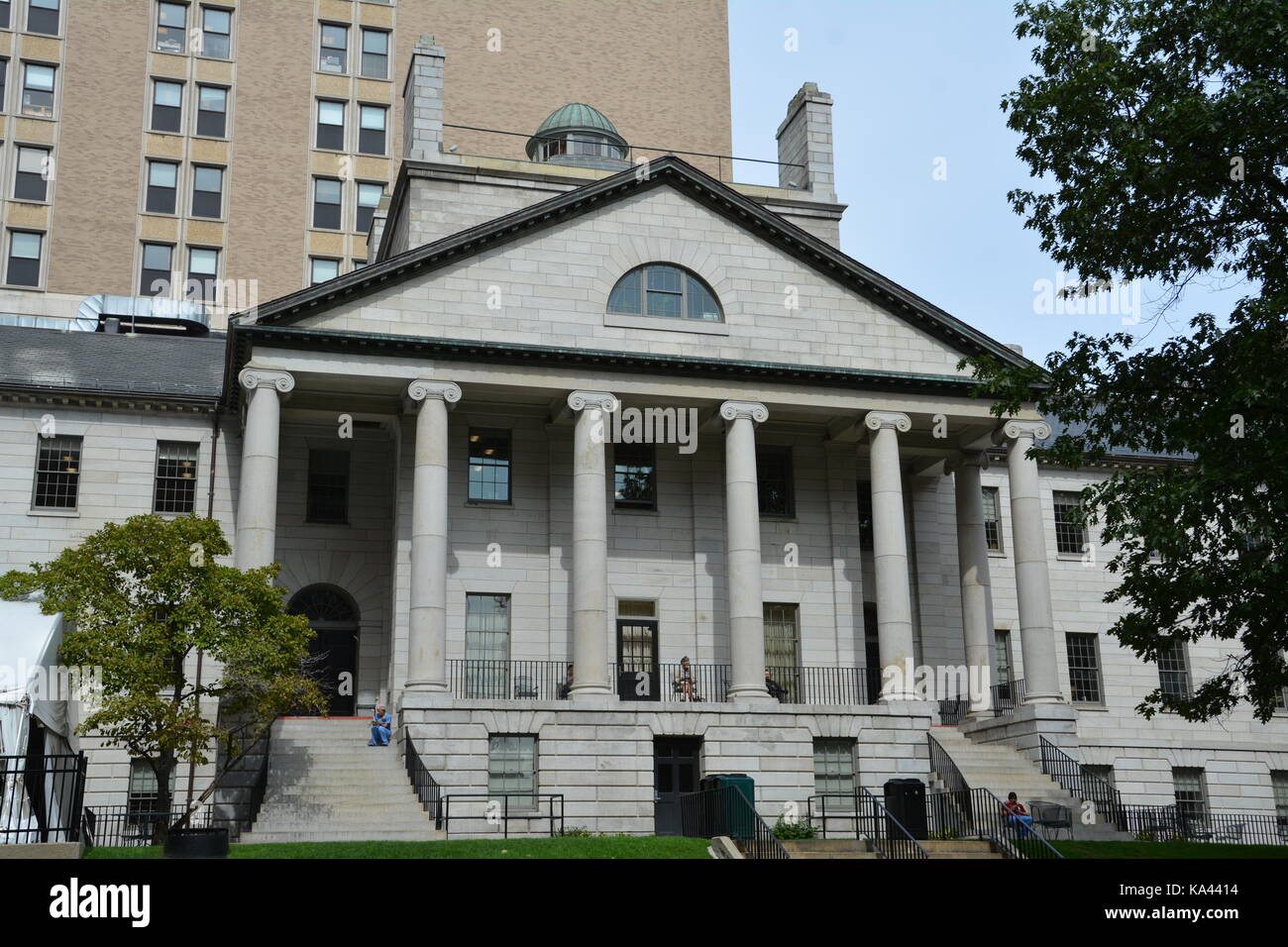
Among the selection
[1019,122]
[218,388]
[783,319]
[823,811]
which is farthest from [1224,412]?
[218,388]

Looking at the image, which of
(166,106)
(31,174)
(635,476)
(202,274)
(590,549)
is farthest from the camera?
(166,106)

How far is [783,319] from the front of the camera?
121 feet

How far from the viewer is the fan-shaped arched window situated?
36.3 m

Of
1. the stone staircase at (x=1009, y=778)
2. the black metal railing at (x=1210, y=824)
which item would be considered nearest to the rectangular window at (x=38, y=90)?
the stone staircase at (x=1009, y=778)

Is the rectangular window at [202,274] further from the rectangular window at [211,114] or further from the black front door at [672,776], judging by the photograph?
the black front door at [672,776]

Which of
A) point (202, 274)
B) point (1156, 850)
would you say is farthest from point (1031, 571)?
point (202, 274)

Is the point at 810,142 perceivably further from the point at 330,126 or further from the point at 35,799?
the point at 35,799

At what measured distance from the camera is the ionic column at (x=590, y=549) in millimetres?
32875

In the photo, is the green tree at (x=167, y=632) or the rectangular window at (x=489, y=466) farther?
the rectangular window at (x=489, y=466)

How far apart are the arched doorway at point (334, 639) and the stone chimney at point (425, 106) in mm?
13053

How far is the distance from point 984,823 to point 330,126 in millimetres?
46595

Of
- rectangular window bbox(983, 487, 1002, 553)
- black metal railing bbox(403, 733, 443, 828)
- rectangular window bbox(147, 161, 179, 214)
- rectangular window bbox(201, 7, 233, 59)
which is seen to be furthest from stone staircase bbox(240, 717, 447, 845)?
rectangular window bbox(201, 7, 233, 59)

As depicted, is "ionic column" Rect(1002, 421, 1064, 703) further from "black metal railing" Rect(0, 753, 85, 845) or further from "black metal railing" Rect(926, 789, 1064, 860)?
"black metal railing" Rect(0, 753, 85, 845)

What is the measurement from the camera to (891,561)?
35562 mm
